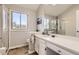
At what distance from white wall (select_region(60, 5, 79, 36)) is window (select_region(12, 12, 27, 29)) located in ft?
2.21

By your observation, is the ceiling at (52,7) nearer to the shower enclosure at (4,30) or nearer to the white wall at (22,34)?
the white wall at (22,34)

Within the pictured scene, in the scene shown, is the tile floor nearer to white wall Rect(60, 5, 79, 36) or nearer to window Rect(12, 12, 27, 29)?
window Rect(12, 12, 27, 29)

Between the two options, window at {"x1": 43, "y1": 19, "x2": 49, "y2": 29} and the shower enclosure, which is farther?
window at {"x1": 43, "y1": 19, "x2": 49, "y2": 29}

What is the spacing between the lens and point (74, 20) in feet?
4.96

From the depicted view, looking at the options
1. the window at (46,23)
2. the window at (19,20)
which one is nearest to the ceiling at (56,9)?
the window at (46,23)

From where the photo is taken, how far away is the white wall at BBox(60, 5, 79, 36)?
152cm

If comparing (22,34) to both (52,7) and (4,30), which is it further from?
(52,7)

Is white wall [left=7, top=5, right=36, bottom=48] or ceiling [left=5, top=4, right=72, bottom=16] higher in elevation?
ceiling [left=5, top=4, right=72, bottom=16]

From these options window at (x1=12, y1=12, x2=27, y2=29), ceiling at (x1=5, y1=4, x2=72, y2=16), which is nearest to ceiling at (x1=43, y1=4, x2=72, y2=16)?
ceiling at (x1=5, y1=4, x2=72, y2=16)

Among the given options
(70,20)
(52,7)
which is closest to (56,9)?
(52,7)

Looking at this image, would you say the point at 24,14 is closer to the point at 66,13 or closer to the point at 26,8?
the point at 26,8

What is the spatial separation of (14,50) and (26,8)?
2.33ft
